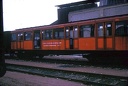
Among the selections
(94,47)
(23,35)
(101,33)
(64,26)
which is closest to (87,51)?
(94,47)

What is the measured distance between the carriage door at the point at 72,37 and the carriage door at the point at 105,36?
2335 mm

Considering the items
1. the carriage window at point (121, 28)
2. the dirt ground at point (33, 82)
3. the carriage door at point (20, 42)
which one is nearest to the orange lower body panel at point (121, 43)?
the carriage window at point (121, 28)

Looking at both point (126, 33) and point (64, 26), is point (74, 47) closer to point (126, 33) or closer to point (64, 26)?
point (64, 26)

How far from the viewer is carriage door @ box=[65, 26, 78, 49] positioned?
57.7 feet

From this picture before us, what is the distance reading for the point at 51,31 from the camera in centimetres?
2002

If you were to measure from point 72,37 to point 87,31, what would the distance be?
1.72 m

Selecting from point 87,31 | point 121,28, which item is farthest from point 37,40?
point 121,28

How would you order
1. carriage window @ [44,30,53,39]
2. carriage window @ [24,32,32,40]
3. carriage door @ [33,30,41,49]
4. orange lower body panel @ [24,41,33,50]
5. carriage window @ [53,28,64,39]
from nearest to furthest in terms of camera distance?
carriage window @ [53,28,64,39]
carriage window @ [44,30,53,39]
carriage door @ [33,30,41,49]
orange lower body panel @ [24,41,33,50]
carriage window @ [24,32,32,40]

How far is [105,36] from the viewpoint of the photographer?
50.4 ft

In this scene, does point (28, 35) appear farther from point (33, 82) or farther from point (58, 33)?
point (33, 82)

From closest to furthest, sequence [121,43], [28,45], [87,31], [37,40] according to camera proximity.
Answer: [121,43]
[87,31]
[37,40]
[28,45]

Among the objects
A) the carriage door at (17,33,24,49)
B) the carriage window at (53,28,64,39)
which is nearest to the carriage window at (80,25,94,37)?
the carriage window at (53,28,64,39)

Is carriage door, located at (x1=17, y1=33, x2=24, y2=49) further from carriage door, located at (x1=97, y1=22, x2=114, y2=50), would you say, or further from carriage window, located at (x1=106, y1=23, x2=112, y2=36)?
carriage window, located at (x1=106, y1=23, x2=112, y2=36)

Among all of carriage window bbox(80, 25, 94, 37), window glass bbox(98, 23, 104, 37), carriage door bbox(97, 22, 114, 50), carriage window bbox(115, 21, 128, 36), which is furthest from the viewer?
carriage window bbox(80, 25, 94, 37)
